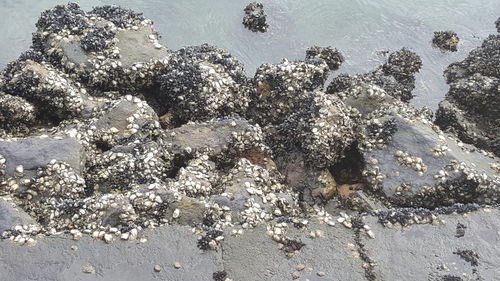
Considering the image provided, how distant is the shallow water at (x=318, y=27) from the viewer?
977 cm

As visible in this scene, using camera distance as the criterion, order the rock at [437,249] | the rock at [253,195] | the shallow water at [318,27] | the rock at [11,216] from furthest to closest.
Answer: the shallow water at [318,27], the rock at [253,195], the rock at [437,249], the rock at [11,216]

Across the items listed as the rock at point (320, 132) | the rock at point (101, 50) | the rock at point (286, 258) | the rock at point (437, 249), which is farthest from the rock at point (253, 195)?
the rock at point (101, 50)

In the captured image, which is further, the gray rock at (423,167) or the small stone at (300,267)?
the gray rock at (423,167)

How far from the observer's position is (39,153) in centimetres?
645

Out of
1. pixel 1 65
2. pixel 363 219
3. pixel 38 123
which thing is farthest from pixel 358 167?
pixel 1 65

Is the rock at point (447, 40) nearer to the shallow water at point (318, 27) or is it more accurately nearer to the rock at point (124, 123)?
the shallow water at point (318, 27)

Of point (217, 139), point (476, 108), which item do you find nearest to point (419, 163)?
point (476, 108)

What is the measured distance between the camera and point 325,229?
6074mm

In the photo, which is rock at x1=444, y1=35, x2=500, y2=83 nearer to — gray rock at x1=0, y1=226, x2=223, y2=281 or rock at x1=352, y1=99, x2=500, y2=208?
rock at x1=352, y1=99, x2=500, y2=208

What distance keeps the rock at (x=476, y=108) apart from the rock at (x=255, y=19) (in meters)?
3.43

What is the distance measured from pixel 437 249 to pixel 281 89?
3343 millimetres

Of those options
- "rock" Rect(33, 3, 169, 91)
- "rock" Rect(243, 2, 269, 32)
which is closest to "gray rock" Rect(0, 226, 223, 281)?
"rock" Rect(33, 3, 169, 91)

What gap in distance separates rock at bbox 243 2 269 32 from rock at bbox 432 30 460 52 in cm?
315

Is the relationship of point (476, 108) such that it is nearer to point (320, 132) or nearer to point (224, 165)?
point (320, 132)
